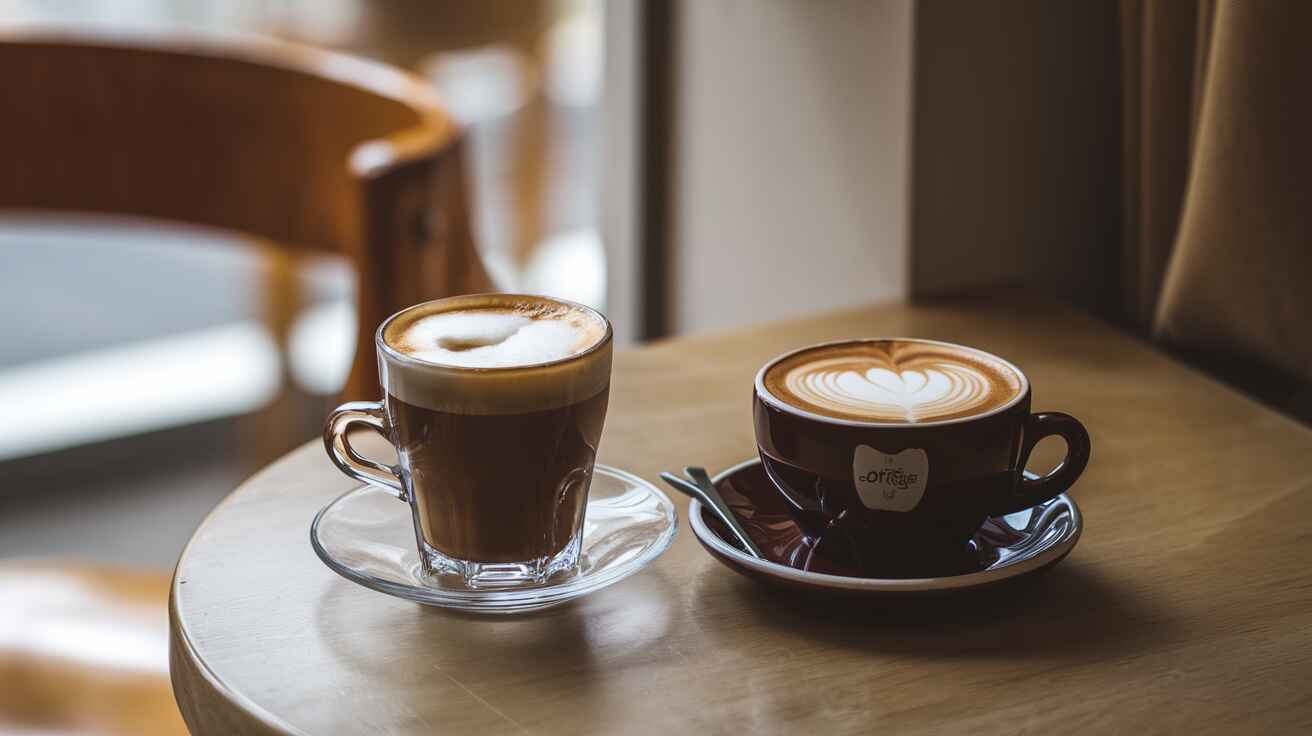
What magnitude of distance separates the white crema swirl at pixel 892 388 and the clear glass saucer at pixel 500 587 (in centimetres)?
9

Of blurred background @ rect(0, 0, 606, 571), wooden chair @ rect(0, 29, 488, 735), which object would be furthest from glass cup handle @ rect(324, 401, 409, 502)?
blurred background @ rect(0, 0, 606, 571)

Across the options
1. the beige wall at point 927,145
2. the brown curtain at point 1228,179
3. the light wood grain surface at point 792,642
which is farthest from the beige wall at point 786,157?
the light wood grain surface at point 792,642

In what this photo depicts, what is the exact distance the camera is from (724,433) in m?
0.78

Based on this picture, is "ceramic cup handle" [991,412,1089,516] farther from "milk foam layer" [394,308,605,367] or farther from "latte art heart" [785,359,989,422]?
"milk foam layer" [394,308,605,367]

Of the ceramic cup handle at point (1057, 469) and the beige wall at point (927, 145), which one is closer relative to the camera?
the ceramic cup handle at point (1057, 469)

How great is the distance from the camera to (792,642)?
0.55 m

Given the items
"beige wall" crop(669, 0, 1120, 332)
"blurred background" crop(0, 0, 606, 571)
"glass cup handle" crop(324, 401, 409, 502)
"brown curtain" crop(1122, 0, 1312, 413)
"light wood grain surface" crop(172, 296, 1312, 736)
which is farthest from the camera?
"blurred background" crop(0, 0, 606, 571)

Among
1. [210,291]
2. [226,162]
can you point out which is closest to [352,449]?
[226,162]

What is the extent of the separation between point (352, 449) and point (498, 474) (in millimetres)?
91

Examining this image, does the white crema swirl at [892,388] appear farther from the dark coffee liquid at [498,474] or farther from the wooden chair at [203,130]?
the wooden chair at [203,130]

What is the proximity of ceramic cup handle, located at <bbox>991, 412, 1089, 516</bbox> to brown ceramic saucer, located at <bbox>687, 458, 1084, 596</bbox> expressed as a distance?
18 millimetres

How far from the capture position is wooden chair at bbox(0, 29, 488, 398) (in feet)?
4.04

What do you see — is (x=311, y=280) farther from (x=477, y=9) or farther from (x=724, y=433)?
(x=724, y=433)

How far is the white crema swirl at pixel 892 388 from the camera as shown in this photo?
58 cm
